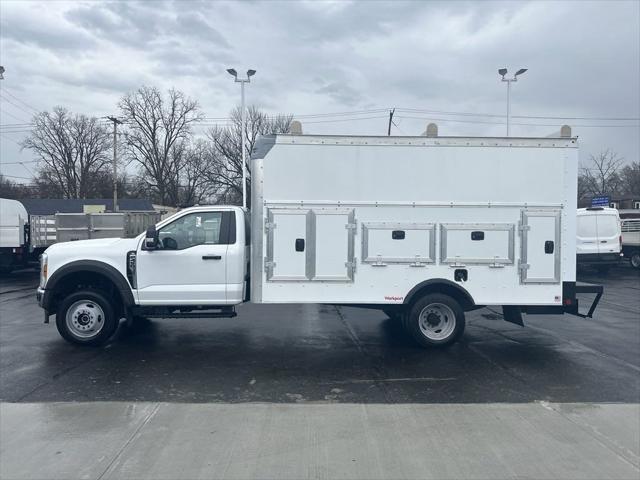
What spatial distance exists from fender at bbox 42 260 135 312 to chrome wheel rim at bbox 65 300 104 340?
409 millimetres

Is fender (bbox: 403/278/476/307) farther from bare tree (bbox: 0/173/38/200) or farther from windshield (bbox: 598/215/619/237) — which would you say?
bare tree (bbox: 0/173/38/200)

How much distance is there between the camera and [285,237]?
7.48 meters

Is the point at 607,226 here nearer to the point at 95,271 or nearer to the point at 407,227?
the point at 407,227

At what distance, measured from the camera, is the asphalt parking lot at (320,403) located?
4.05 metres

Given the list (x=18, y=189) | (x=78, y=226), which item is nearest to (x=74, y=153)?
(x=18, y=189)

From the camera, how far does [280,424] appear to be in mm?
4781

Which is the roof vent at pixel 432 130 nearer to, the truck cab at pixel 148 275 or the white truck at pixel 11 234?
the truck cab at pixel 148 275

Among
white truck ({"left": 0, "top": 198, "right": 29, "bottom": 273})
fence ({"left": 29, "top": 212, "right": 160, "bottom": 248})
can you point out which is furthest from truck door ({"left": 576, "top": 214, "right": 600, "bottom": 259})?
white truck ({"left": 0, "top": 198, "right": 29, "bottom": 273})

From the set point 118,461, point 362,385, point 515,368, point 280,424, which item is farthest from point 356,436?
point 515,368

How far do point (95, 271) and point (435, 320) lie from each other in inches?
195

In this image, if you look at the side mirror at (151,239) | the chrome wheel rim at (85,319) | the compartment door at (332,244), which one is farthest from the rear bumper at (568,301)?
the chrome wheel rim at (85,319)

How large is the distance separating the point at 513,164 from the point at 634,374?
3.12m

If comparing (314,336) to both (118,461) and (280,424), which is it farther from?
(118,461)

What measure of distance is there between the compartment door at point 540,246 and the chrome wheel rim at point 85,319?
6.14 meters
